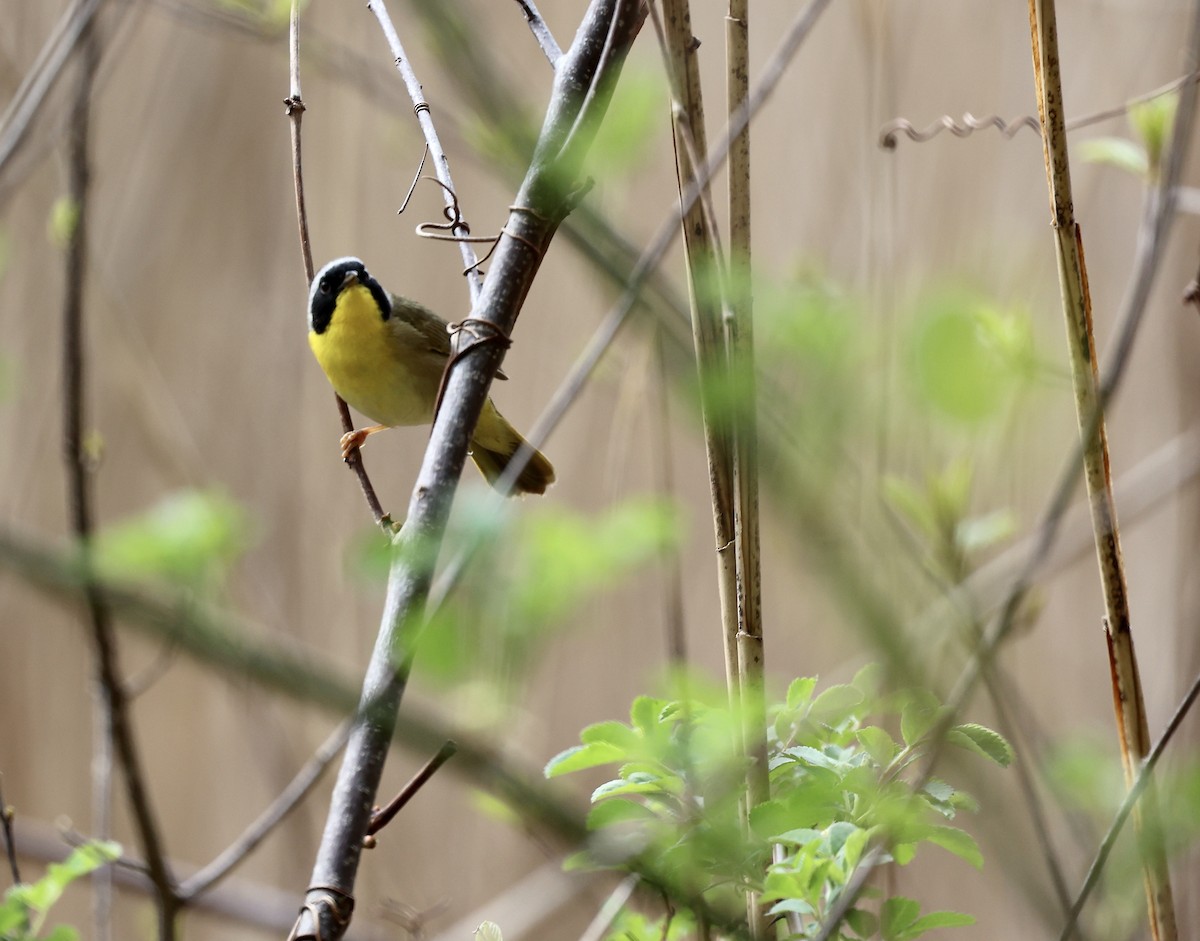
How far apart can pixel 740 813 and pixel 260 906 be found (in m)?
1.28

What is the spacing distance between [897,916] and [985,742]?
0.09 metres

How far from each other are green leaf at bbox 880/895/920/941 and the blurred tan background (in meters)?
1.22

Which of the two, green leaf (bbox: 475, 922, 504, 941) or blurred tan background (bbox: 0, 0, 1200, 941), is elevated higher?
blurred tan background (bbox: 0, 0, 1200, 941)

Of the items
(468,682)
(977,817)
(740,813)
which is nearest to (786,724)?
(740,813)

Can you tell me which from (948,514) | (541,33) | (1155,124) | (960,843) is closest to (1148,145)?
(1155,124)

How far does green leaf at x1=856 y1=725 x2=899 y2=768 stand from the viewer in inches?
23.3

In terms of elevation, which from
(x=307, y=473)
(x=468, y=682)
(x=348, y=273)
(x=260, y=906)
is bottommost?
(x=468, y=682)

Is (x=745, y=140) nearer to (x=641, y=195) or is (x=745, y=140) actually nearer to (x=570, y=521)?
(x=570, y=521)

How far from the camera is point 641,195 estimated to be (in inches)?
96.9

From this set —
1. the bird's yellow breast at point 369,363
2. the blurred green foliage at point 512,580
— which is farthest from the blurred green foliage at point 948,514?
the bird's yellow breast at point 369,363

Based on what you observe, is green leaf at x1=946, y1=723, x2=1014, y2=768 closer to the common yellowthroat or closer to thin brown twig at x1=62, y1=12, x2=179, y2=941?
thin brown twig at x1=62, y1=12, x2=179, y2=941

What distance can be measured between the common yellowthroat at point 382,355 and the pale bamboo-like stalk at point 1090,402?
110 cm

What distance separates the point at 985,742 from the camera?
0.58m

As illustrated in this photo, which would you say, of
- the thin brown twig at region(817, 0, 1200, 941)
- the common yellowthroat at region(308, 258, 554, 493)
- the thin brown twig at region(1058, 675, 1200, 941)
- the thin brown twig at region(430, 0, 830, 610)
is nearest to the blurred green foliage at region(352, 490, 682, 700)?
the thin brown twig at region(430, 0, 830, 610)
